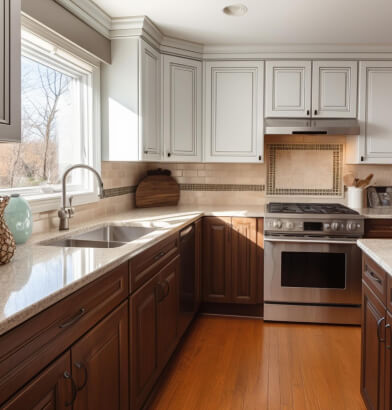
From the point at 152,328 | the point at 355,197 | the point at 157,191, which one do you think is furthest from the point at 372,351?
the point at 157,191

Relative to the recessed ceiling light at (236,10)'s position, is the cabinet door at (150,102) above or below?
below

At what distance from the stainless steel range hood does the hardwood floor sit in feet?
5.25

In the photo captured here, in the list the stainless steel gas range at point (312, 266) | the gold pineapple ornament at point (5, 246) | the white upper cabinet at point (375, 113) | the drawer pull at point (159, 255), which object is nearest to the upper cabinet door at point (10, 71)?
the gold pineapple ornament at point (5, 246)

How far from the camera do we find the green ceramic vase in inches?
79.0

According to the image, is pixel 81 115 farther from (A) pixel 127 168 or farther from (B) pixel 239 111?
(B) pixel 239 111

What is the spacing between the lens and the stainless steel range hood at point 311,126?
370cm

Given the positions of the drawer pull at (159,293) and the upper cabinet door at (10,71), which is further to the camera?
the drawer pull at (159,293)

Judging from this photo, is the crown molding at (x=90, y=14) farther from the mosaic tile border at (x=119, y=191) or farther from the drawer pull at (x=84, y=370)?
the drawer pull at (x=84, y=370)

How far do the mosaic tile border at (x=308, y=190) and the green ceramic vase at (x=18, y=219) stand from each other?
2653 millimetres

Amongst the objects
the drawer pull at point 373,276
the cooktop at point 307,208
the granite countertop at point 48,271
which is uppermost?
the cooktop at point 307,208

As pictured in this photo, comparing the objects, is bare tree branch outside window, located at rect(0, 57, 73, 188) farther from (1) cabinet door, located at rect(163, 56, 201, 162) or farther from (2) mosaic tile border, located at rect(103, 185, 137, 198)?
(1) cabinet door, located at rect(163, 56, 201, 162)

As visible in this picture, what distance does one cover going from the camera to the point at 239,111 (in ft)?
12.8

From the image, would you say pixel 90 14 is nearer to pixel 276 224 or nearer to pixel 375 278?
pixel 276 224

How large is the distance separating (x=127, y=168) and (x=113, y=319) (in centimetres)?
223
